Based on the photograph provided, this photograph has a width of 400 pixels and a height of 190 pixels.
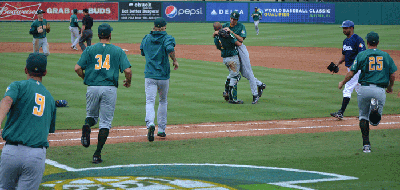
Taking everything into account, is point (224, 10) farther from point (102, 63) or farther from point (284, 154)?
point (102, 63)

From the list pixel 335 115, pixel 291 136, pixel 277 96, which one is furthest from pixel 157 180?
pixel 277 96

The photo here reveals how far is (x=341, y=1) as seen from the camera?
167 feet

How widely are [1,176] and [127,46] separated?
27.9m

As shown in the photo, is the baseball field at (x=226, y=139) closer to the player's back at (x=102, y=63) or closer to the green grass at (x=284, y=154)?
the green grass at (x=284, y=154)

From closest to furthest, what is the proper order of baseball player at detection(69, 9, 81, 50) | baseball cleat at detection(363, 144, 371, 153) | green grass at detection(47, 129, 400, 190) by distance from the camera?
green grass at detection(47, 129, 400, 190) < baseball cleat at detection(363, 144, 371, 153) < baseball player at detection(69, 9, 81, 50)

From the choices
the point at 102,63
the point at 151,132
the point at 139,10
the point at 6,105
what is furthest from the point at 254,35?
A: the point at 6,105

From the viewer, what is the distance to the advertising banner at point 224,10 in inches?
2062

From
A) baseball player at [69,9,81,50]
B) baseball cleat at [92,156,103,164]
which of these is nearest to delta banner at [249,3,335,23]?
baseball player at [69,9,81,50]

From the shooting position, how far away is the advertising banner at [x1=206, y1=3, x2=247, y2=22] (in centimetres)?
5238

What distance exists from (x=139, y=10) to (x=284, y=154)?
149 feet

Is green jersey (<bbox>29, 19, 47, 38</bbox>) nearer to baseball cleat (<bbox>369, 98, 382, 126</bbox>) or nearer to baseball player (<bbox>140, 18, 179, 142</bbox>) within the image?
baseball player (<bbox>140, 18, 179, 142</bbox>)

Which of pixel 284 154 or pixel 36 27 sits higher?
pixel 36 27

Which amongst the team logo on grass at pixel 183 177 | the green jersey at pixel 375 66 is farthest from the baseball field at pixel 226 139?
the green jersey at pixel 375 66

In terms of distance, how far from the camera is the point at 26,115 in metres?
4.90
